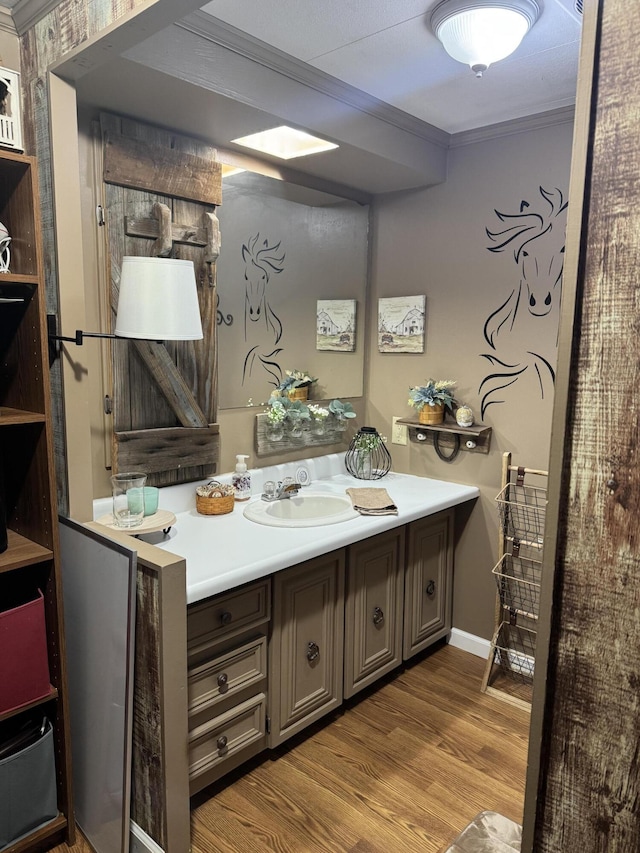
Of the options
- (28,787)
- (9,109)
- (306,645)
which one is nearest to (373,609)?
(306,645)

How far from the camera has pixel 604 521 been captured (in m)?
0.79

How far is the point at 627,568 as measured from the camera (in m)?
0.78

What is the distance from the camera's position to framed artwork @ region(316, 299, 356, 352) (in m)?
2.91

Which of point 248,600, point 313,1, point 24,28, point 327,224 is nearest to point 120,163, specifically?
point 24,28

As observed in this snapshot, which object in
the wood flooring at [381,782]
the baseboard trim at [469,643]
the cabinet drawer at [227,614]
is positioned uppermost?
the cabinet drawer at [227,614]

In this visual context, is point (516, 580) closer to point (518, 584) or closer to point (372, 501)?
point (518, 584)

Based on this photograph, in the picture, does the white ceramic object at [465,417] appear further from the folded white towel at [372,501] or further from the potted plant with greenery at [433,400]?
the folded white towel at [372,501]

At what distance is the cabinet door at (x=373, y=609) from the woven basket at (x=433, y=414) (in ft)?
1.98

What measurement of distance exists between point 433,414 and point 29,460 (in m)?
1.79

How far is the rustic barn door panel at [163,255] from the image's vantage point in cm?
203

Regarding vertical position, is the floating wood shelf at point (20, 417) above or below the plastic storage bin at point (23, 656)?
above

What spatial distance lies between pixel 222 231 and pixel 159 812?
194 cm

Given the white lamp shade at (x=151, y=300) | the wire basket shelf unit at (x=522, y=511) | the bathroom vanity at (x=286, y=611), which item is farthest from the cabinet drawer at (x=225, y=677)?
the wire basket shelf unit at (x=522, y=511)

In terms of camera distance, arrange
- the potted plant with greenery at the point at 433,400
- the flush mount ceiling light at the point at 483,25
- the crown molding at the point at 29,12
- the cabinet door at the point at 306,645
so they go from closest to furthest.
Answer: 1. the crown molding at the point at 29,12
2. the flush mount ceiling light at the point at 483,25
3. the cabinet door at the point at 306,645
4. the potted plant with greenery at the point at 433,400
